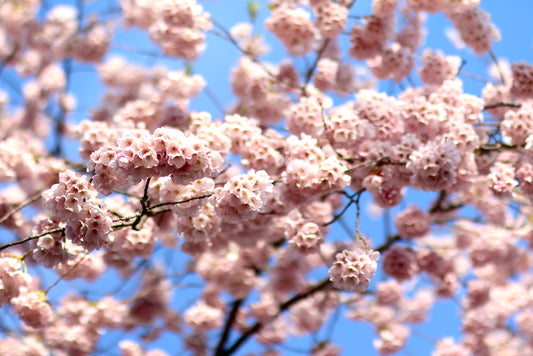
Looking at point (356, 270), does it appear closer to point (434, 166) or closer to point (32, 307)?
point (434, 166)

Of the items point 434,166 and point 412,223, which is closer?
point 434,166

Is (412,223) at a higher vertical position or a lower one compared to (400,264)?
higher

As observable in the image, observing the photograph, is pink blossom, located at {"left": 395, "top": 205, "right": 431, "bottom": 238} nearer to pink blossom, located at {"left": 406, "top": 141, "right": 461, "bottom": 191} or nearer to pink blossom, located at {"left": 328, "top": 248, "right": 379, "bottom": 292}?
pink blossom, located at {"left": 406, "top": 141, "right": 461, "bottom": 191}

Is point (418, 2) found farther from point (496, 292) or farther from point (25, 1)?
point (25, 1)

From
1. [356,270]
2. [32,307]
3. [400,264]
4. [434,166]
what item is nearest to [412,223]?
[400,264]

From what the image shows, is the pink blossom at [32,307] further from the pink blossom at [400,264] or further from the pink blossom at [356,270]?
the pink blossom at [400,264]

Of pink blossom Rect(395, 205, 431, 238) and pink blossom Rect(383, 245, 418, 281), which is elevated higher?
pink blossom Rect(395, 205, 431, 238)

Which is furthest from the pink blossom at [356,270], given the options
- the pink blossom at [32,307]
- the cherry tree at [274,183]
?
the pink blossom at [32,307]

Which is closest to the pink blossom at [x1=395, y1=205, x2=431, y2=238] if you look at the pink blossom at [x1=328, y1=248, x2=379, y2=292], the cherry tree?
the cherry tree

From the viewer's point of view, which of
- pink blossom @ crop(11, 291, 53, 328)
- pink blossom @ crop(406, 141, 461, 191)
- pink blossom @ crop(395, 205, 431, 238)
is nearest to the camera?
pink blossom @ crop(406, 141, 461, 191)

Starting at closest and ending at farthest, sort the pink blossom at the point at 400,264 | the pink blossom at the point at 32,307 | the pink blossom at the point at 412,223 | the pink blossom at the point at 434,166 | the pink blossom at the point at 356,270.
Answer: the pink blossom at the point at 356,270
the pink blossom at the point at 434,166
the pink blossom at the point at 32,307
the pink blossom at the point at 400,264
the pink blossom at the point at 412,223

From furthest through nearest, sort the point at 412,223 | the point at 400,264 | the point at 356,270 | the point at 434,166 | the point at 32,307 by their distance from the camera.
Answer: the point at 412,223
the point at 400,264
the point at 32,307
the point at 434,166
the point at 356,270

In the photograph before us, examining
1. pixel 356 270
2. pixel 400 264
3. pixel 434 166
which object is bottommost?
pixel 356 270

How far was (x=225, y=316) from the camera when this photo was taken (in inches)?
282
